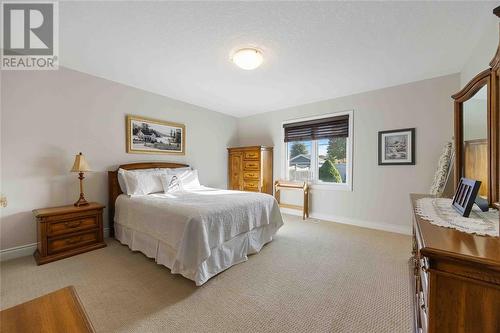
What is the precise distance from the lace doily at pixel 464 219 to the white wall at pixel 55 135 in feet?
12.9

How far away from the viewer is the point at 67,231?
8.38 feet

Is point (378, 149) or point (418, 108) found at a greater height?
point (418, 108)

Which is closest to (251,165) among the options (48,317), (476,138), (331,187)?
(331,187)

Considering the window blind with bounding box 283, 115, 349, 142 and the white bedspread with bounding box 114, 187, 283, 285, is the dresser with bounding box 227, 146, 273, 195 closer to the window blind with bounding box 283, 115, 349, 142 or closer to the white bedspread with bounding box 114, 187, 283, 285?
the window blind with bounding box 283, 115, 349, 142

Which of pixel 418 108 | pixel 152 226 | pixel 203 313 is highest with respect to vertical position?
pixel 418 108

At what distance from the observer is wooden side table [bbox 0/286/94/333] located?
85 cm

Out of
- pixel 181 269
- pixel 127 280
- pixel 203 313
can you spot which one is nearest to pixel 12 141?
pixel 127 280

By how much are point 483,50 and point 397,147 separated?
158 centimetres

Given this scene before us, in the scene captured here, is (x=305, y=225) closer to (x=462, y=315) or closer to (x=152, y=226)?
(x=152, y=226)

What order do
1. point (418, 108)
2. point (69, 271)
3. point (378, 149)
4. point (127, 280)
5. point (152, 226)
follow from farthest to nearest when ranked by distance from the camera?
point (378, 149), point (418, 108), point (152, 226), point (69, 271), point (127, 280)

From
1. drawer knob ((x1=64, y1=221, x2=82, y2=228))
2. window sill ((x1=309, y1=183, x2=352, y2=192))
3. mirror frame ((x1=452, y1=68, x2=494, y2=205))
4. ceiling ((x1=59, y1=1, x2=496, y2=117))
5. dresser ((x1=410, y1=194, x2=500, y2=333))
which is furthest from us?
window sill ((x1=309, y1=183, x2=352, y2=192))

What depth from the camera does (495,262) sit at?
2.15ft

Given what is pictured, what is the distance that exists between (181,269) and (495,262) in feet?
7.06

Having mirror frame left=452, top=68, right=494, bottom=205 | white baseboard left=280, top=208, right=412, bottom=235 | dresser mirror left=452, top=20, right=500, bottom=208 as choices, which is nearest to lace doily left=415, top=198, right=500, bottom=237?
dresser mirror left=452, top=20, right=500, bottom=208
